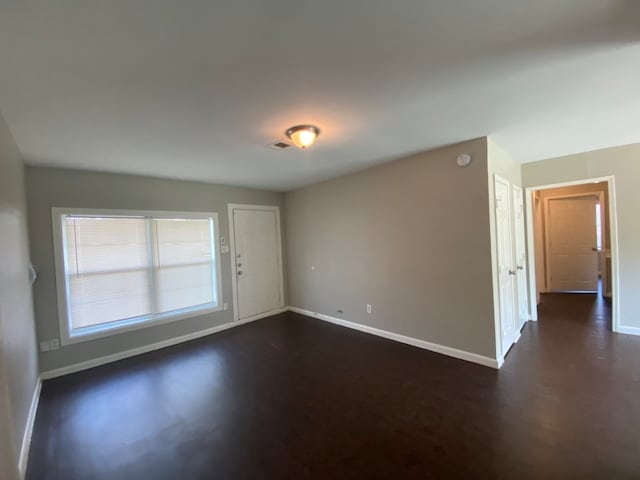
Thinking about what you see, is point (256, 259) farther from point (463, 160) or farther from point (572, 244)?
point (572, 244)

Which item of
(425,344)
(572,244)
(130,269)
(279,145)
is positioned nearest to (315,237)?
(279,145)

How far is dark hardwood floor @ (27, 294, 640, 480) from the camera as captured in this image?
66.6 inches

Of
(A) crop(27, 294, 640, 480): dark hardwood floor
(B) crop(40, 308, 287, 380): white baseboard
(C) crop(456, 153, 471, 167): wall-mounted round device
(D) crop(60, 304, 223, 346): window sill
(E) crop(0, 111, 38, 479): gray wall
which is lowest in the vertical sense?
(A) crop(27, 294, 640, 480): dark hardwood floor

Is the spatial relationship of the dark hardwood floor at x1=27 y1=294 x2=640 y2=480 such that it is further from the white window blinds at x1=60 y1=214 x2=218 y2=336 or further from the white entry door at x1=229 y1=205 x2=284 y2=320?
the white entry door at x1=229 y1=205 x2=284 y2=320

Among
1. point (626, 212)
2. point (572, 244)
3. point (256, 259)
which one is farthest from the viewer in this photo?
point (572, 244)

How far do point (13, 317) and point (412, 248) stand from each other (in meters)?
3.57

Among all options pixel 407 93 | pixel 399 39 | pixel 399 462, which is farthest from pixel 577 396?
pixel 399 39

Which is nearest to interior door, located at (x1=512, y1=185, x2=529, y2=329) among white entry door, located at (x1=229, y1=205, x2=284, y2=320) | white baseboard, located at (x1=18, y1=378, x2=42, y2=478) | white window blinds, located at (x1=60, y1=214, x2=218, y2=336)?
white entry door, located at (x1=229, y1=205, x2=284, y2=320)

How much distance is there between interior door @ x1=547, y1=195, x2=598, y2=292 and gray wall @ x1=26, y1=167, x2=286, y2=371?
679 centimetres

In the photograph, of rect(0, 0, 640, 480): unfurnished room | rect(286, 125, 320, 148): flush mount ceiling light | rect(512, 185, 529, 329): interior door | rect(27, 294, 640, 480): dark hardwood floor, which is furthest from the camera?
rect(512, 185, 529, 329): interior door

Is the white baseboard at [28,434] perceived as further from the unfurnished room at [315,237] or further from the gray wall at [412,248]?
the gray wall at [412,248]

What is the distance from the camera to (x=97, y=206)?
3338 mm

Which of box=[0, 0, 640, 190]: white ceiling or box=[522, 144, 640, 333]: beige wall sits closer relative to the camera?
box=[0, 0, 640, 190]: white ceiling

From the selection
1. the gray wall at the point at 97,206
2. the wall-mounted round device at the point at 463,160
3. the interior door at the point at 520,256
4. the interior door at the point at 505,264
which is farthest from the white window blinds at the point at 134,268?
the interior door at the point at 520,256
